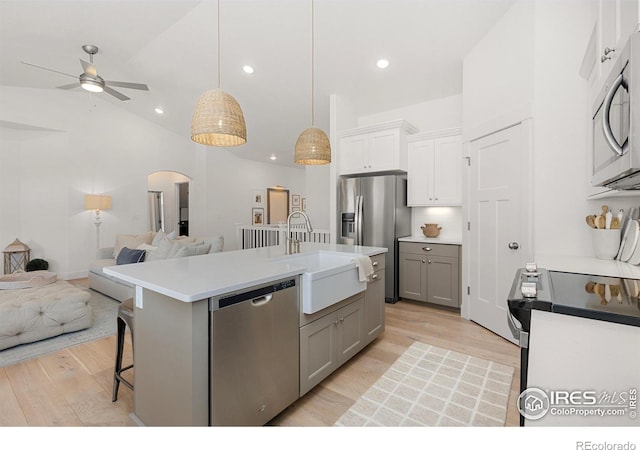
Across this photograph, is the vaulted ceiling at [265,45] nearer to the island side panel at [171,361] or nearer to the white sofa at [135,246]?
the white sofa at [135,246]

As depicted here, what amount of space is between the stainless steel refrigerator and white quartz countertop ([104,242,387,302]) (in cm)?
215

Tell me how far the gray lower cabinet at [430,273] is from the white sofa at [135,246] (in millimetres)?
2563

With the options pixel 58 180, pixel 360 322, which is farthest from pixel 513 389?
pixel 58 180

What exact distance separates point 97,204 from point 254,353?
230 inches

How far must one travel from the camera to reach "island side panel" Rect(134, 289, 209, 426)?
1.35 meters

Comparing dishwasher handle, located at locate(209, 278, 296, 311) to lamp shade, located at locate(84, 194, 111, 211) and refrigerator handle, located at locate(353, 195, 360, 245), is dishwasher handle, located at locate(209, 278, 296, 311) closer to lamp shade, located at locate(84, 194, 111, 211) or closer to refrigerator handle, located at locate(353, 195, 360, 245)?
refrigerator handle, located at locate(353, 195, 360, 245)

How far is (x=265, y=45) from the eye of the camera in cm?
383

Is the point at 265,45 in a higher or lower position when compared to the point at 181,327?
higher

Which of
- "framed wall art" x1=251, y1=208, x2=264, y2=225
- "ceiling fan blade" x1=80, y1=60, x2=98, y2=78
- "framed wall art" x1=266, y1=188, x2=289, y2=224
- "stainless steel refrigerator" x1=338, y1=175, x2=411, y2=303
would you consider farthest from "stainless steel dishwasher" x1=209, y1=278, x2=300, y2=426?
"framed wall art" x1=266, y1=188, x2=289, y2=224

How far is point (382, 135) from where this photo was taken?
4.24 m

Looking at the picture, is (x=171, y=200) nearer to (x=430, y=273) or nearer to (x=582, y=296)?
(x=430, y=273)

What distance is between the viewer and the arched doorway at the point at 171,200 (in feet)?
27.1

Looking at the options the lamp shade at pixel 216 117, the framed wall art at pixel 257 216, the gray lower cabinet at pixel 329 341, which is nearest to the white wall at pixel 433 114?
the gray lower cabinet at pixel 329 341

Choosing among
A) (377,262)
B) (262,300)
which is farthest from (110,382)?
(377,262)
